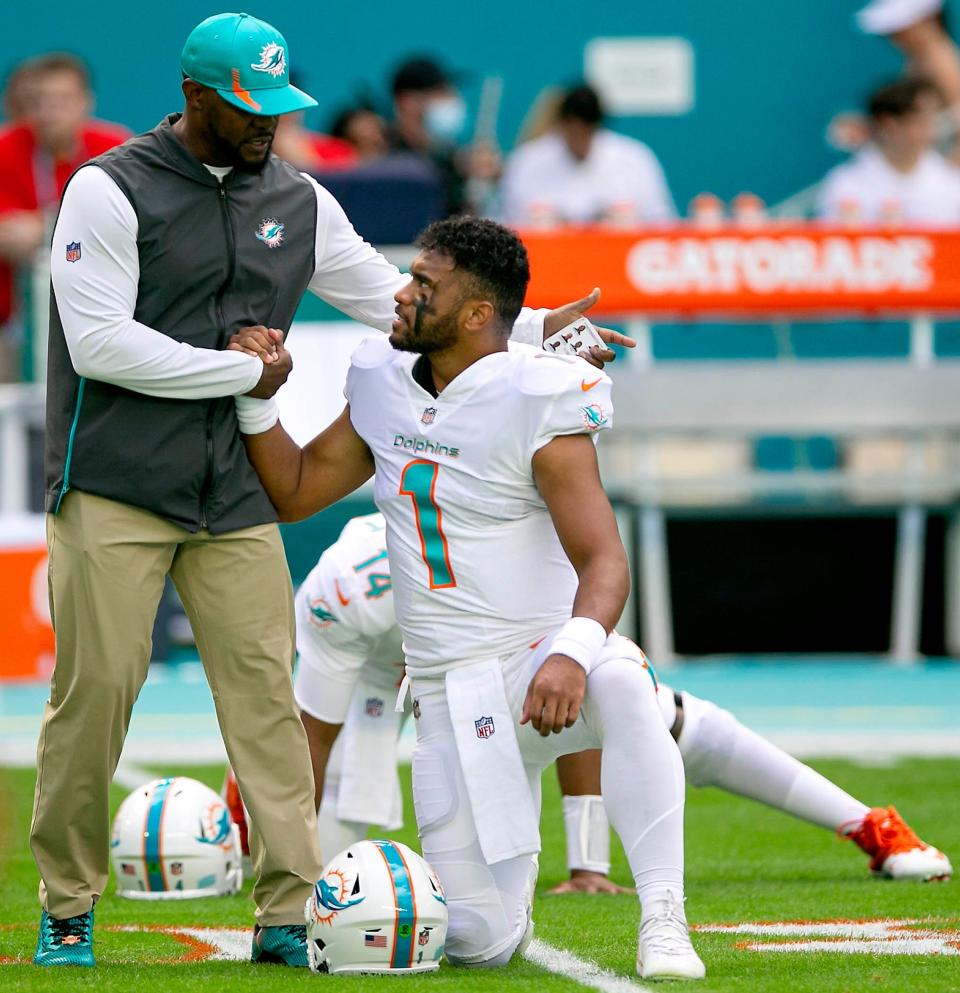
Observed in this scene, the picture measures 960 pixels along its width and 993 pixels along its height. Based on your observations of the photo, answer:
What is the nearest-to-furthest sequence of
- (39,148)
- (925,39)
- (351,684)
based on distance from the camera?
(351,684)
(39,148)
(925,39)

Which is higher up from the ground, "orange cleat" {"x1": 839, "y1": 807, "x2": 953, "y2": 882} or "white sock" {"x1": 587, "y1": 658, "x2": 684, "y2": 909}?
"white sock" {"x1": 587, "y1": 658, "x2": 684, "y2": 909}

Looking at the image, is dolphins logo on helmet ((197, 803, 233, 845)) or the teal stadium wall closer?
dolphins logo on helmet ((197, 803, 233, 845))

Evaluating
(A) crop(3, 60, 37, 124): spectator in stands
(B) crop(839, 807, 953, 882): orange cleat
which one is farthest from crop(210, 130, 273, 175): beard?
(A) crop(3, 60, 37, 124): spectator in stands

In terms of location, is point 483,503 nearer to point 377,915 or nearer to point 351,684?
point 377,915

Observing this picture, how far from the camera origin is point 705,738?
18.4 feet

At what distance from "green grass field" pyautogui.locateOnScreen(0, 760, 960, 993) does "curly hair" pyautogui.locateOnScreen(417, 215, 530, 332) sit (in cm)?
154

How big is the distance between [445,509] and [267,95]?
1.02m

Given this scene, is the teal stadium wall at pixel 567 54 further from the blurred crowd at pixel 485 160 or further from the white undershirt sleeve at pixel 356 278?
the white undershirt sleeve at pixel 356 278

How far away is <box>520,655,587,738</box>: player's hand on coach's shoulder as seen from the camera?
4.18 m

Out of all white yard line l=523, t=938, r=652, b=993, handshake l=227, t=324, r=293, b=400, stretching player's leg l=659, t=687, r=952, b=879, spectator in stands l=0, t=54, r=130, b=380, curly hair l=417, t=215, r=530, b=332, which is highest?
spectator in stands l=0, t=54, r=130, b=380

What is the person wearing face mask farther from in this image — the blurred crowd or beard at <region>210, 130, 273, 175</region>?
beard at <region>210, 130, 273, 175</region>

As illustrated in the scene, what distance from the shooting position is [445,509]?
4590 mm

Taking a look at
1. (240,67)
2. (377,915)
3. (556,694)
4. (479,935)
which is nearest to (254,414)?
(240,67)

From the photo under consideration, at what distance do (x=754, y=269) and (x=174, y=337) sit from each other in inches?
286
